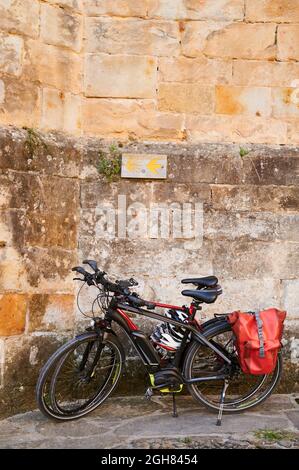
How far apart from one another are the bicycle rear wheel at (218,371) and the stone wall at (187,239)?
1.38ft

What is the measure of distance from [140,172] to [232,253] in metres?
1.07

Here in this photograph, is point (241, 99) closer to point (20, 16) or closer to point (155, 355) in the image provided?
point (20, 16)

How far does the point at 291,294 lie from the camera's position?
5.35m

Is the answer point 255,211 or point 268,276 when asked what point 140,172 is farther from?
point 268,276

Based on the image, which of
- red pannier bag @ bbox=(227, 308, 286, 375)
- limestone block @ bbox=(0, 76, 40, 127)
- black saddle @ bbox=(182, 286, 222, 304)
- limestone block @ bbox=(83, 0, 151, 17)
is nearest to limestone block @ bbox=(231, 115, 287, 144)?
limestone block @ bbox=(83, 0, 151, 17)

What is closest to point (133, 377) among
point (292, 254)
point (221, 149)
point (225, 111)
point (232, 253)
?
point (232, 253)

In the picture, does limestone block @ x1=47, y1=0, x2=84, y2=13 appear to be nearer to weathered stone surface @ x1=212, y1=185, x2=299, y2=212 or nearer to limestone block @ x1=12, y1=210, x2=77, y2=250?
limestone block @ x1=12, y1=210, x2=77, y2=250

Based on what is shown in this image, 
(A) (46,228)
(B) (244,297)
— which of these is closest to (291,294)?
(B) (244,297)

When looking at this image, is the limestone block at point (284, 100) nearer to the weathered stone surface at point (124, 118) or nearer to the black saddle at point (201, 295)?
the weathered stone surface at point (124, 118)

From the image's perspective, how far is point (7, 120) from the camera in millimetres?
4832

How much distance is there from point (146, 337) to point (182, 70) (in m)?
2.34

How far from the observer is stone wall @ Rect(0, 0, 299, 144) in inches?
208

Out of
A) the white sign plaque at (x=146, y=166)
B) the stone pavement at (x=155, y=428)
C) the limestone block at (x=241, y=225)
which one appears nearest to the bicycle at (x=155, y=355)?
the stone pavement at (x=155, y=428)

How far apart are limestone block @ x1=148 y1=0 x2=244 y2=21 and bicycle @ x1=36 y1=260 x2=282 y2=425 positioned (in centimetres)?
230
